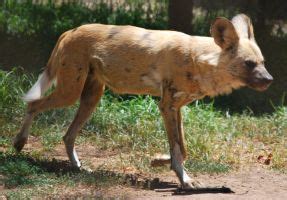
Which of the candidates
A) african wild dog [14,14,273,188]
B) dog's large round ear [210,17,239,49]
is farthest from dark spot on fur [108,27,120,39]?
dog's large round ear [210,17,239,49]

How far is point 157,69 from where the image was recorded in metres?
5.50

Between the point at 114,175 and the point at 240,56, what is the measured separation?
1.34 meters

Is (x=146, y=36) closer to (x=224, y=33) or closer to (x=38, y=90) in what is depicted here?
(x=224, y=33)

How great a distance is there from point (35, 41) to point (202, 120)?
322cm

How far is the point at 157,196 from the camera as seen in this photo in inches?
194

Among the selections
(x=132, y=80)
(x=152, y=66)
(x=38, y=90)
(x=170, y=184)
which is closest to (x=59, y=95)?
(x=38, y=90)

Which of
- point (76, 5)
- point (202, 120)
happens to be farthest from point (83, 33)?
point (76, 5)

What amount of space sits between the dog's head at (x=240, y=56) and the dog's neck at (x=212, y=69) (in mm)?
28

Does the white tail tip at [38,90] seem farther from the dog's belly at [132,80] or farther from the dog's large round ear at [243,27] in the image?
the dog's large round ear at [243,27]

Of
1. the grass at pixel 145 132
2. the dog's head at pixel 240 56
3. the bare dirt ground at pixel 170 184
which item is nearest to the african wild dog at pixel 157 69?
the dog's head at pixel 240 56

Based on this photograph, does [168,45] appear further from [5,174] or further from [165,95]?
[5,174]

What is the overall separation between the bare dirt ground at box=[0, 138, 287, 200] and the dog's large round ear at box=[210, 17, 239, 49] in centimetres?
110

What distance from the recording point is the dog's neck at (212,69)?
17.5 ft

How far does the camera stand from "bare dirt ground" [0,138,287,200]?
16.1 ft
